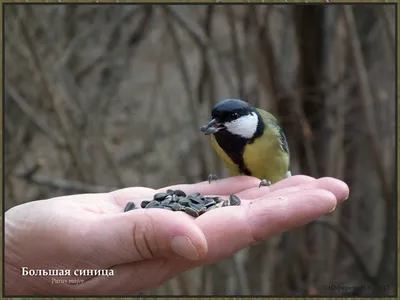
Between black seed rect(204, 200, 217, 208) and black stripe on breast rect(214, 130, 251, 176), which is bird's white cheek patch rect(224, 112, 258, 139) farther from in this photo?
black seed rect(204, 200, 217, 208)

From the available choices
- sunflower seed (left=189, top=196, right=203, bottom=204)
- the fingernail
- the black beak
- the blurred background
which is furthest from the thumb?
the blurred background

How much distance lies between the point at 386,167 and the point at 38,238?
123 cm

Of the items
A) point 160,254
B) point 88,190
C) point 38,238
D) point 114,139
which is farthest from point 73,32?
point 160,254

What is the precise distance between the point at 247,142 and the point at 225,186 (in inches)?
6.6

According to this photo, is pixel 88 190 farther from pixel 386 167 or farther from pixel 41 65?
pixel 386 167

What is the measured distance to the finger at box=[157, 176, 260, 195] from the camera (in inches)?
52.5

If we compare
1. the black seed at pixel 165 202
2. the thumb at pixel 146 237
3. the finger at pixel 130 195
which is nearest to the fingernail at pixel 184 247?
the thumb at pixel 146 237

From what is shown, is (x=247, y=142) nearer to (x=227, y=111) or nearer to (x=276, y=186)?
(x=227, y=111)

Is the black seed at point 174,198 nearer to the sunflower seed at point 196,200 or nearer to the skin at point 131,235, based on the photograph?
the sunflower seed at point 196,200

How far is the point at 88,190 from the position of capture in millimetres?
1646

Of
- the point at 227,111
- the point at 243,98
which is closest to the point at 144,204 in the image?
the point at 227,111

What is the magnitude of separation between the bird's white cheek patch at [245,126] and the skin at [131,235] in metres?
0.33

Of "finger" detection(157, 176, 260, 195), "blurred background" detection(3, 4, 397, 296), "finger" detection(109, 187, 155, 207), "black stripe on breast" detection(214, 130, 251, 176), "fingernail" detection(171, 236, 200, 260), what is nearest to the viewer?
"fingernail" detection(171, 236, 200, 260)

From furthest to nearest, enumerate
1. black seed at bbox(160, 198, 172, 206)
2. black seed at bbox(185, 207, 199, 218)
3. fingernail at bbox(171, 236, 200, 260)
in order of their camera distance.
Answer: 1. black seed at bbox(160, 198, 172, 206)
2. black seed at bbox(185, 207, 199, 218)
3. fingernail at bbox(171, 236, 200, 260)
